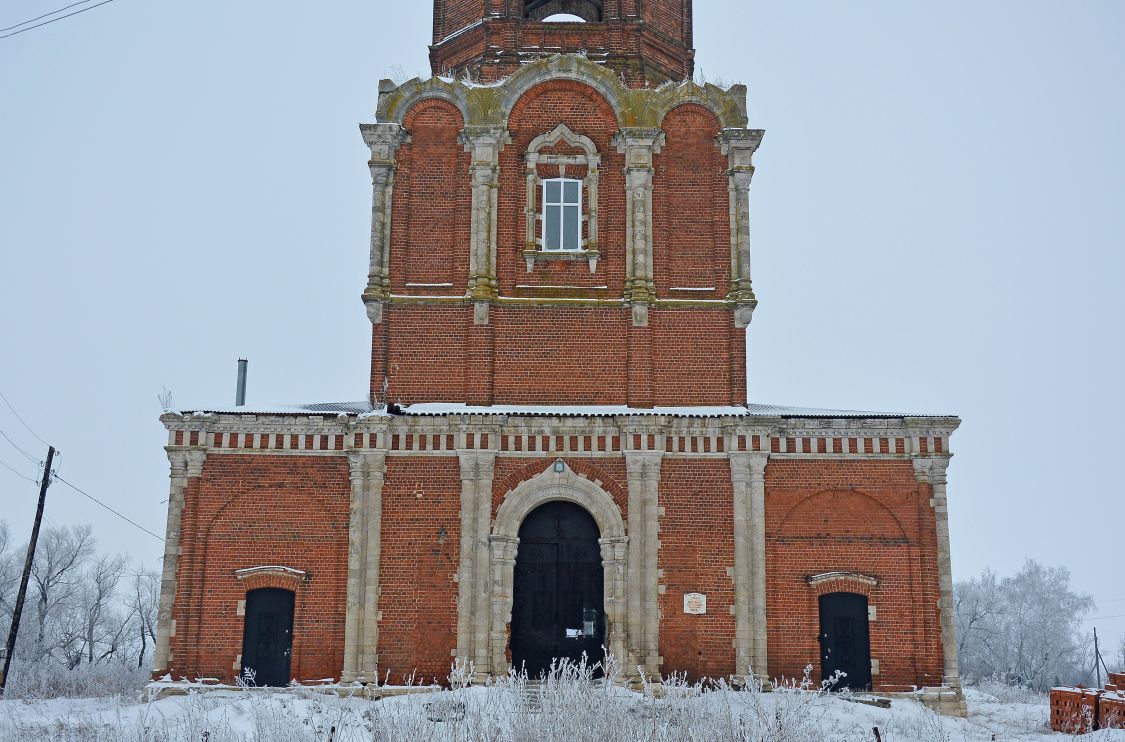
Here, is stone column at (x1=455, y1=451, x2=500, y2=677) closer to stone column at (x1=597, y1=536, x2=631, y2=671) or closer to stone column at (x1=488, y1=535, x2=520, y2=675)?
stone column at (x1=488, y1=535, x2=520, y2=675)

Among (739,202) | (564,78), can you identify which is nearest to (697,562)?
(739,202)

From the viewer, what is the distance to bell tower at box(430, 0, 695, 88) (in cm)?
2200

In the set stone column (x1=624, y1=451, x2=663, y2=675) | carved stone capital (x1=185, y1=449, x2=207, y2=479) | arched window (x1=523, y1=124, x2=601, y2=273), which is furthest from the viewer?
arched window (x1=523, y1=124, x2=601, y2=273)

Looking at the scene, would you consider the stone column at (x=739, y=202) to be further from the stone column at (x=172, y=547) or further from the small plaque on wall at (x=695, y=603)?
the stone column at (x=172, y=547)

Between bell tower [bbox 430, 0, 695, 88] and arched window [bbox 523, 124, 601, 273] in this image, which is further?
bell tower [bbox 430, 0, 695, 88]

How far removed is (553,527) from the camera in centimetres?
1933

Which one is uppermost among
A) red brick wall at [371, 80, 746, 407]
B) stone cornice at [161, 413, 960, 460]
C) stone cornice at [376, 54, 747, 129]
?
stone cornice at [376, 54, 747, 129]

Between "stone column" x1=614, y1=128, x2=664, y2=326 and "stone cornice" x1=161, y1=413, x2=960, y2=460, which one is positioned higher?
"stone column" x1=614, y1=128, x2=664, y2=326

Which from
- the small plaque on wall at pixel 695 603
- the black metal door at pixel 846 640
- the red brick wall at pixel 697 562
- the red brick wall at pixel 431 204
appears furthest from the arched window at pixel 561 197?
the black metal door at pixel 846 640

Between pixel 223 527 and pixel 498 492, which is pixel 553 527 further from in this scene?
pixel 223 527

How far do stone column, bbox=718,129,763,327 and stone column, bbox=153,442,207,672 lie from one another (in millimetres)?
10531

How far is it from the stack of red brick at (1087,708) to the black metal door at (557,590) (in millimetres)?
8171

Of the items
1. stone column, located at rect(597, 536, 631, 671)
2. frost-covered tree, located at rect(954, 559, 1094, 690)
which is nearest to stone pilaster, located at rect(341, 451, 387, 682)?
stone column, located at rect(597, 536, 631, 671)

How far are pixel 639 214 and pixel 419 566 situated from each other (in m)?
7.89
